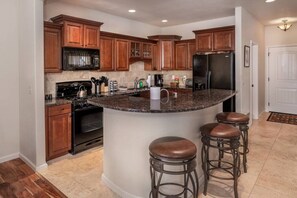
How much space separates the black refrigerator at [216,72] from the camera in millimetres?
4637

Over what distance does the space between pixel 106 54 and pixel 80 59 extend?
67 centimetres

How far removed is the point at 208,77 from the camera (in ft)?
16.1

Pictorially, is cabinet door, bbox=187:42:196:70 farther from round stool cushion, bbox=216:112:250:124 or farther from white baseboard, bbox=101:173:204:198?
white baseboard, bbox=101:173:204:198

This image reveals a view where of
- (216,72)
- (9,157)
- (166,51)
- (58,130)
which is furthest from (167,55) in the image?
(9,157)

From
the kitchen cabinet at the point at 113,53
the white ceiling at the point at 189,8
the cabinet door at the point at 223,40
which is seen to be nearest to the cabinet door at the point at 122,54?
the kitchen cabinet at the point at 113,53

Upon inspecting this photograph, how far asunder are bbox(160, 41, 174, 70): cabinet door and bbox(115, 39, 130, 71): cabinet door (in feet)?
4.38

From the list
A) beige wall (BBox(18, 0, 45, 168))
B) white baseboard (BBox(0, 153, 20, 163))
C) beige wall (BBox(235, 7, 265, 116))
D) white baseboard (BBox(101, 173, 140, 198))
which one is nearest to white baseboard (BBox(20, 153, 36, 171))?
beige wall (BBox(18, 0, 45, 168))

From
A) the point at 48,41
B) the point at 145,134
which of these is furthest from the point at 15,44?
the point at 145,134

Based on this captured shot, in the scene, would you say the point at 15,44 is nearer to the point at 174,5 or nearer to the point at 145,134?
the point at 145,134

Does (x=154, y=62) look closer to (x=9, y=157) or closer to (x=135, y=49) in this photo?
(x=135, y=49)

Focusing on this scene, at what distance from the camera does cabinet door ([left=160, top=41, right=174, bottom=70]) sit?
605cm

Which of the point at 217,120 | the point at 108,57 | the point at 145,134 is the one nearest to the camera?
the point at 145,134

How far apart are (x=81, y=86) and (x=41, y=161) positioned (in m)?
1.71

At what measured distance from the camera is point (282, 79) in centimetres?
675
